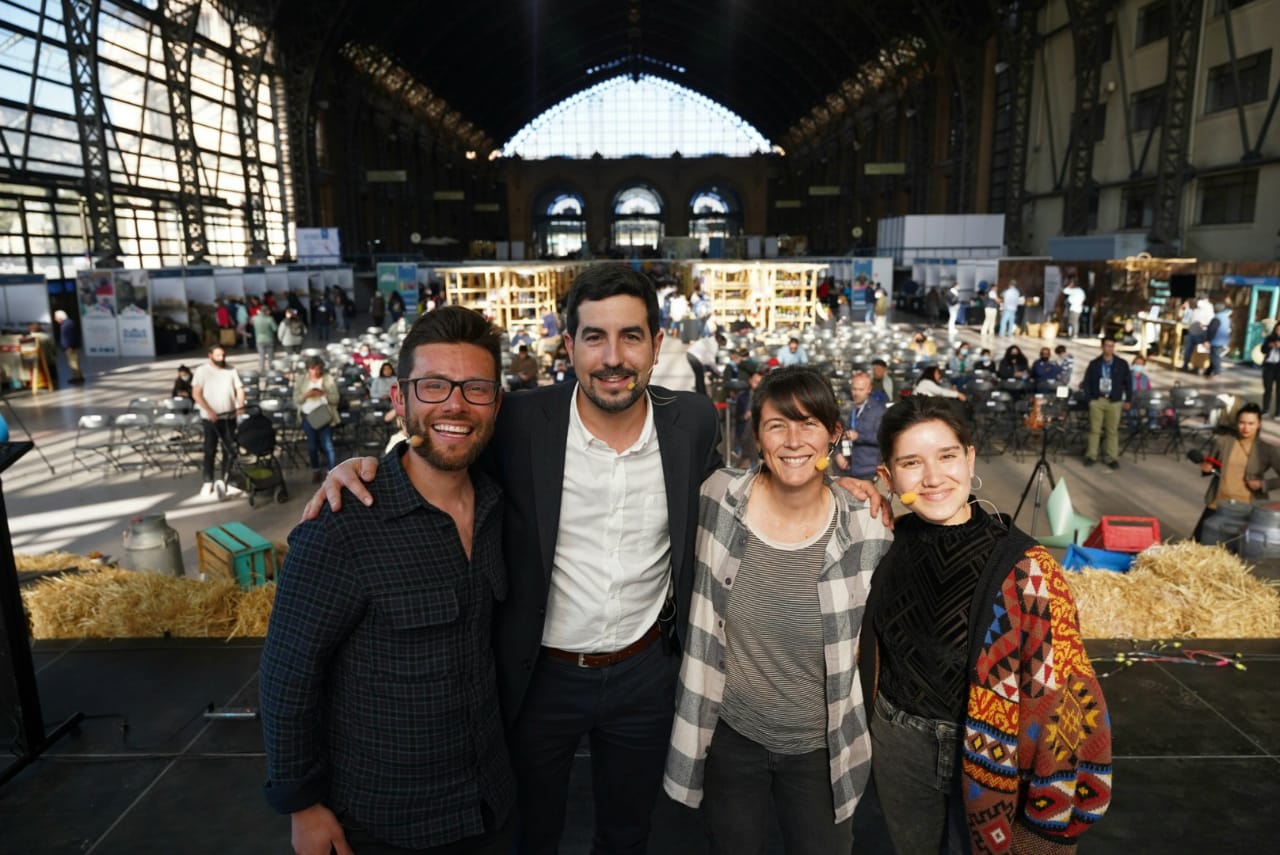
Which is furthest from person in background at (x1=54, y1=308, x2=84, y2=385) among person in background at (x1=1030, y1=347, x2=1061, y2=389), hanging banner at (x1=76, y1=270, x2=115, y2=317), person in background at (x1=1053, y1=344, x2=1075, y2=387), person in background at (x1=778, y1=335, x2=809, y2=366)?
person in background at (x1=1053, y1=344, x2=1075, y2=387)

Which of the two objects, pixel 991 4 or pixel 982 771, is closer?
pixel 982 771

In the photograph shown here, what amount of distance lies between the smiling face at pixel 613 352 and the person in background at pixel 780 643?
0.33m

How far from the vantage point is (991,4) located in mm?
31922

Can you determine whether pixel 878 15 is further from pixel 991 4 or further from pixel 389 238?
pixel 389 238

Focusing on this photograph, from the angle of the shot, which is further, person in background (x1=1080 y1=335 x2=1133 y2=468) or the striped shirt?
person in background (x1=1080 y1=335 x2=1133 y2=468)

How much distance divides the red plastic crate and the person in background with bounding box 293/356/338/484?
832cm

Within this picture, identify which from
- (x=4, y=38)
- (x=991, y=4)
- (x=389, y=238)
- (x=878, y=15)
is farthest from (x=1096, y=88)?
(x=389, y=238)

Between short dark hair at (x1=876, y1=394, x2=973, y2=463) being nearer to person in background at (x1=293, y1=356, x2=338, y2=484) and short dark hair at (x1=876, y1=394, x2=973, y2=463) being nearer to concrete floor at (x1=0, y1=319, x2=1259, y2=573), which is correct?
concrete floor at (x1=0, y1=319, x2=1259, y2=573)

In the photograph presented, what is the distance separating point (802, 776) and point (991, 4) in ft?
121

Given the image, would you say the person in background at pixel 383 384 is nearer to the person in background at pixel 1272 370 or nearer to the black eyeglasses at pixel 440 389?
the black eyeglasses at pixel 440 389

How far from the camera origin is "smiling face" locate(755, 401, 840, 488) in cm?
211

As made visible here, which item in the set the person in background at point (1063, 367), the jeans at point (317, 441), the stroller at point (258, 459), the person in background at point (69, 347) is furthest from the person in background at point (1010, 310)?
the person in background at point (69, 347)

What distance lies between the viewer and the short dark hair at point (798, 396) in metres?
2.13

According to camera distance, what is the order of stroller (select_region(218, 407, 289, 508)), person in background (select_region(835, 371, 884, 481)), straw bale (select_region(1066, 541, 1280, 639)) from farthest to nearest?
stroller (select_region(218, 407, 289, 508)), person in background (select_region(835, 371, 884, 481)), straw bale (select_region(1066, 541, 1280, 639))
